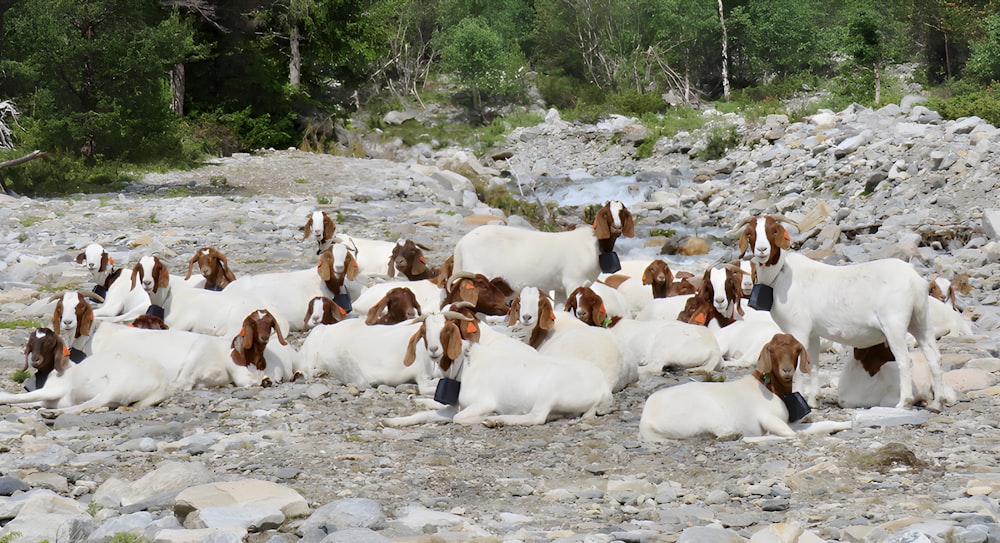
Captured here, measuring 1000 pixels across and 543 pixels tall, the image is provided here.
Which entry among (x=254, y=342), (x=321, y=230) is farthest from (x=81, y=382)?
(x=321, y=230)

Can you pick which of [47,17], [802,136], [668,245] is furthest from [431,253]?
[802,136]

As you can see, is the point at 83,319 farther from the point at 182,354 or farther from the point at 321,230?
the point at 321,230

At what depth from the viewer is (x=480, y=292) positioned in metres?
10.9

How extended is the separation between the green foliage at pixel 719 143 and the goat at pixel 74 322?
26600 millimetres

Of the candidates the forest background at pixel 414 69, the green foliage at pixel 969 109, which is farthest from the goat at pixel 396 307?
the green foliage at pixel 969 109

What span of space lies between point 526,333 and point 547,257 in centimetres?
167

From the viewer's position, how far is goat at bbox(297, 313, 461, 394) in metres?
9.34

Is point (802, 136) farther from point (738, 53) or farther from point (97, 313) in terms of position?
point (738, 53)

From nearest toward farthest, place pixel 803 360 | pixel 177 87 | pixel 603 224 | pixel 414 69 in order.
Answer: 1. pixel 803 360
2. pixel 603 224
3. pixel 177 87
4. pixel 414 69

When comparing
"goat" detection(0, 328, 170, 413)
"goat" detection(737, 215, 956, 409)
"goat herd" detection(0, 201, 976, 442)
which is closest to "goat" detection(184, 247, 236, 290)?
"goat herd" detection(0, 201, 976, 442)

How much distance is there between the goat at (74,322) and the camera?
895 centimetres

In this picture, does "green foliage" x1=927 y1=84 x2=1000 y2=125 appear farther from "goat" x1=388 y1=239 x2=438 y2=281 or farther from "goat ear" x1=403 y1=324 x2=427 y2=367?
"goat ear" x1=403 y1=324 x2=427 y2=367

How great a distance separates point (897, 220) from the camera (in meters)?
19.4

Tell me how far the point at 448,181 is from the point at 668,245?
6852mm
